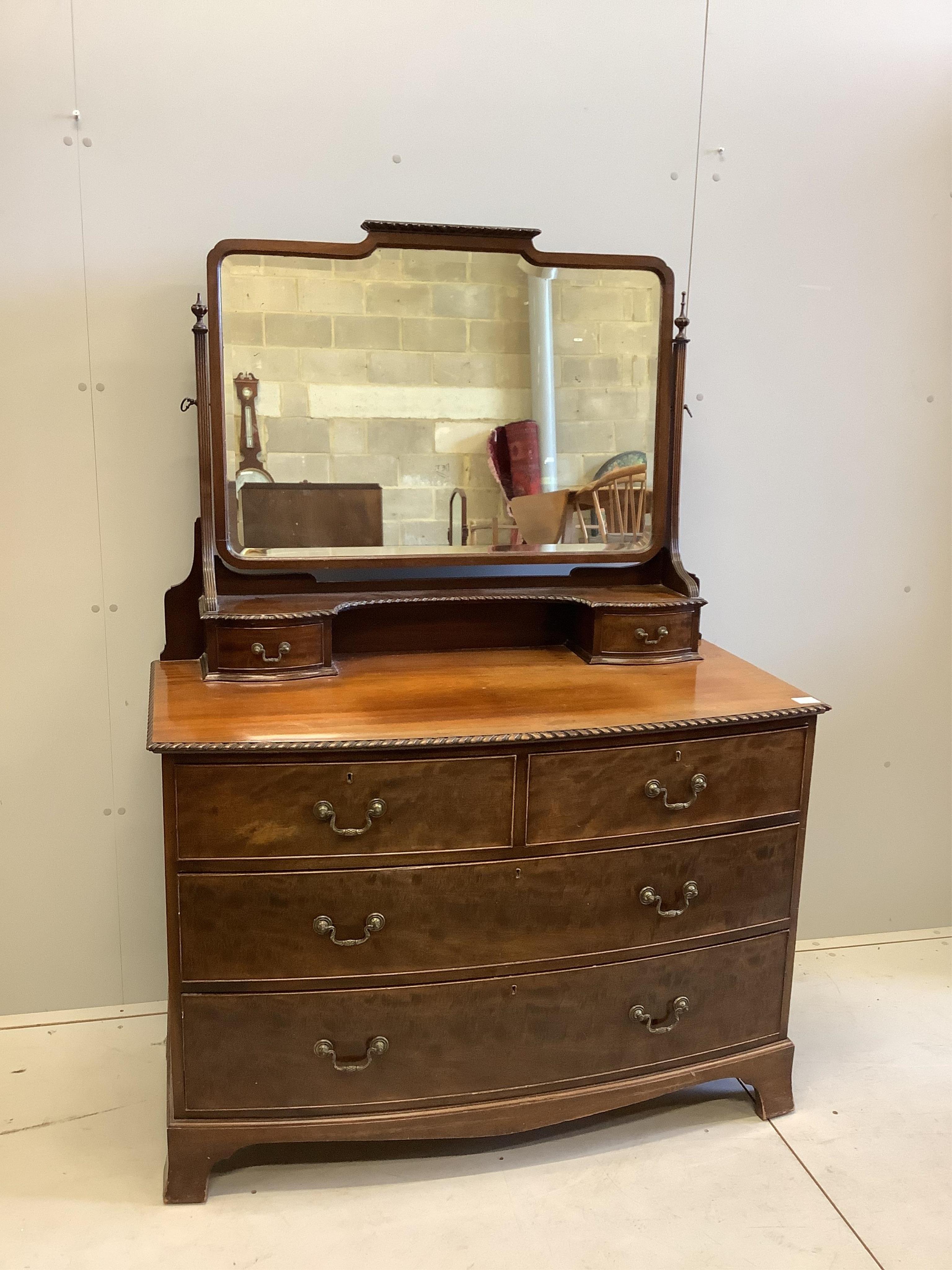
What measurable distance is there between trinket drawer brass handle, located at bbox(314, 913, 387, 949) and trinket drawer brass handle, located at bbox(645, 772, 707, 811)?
0.49 m

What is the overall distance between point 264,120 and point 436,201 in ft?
1.20

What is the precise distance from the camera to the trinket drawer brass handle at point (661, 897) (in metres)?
1.73

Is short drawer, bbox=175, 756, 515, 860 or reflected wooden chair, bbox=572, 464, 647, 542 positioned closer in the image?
short drawer, bbox=175, 756, 515, 860

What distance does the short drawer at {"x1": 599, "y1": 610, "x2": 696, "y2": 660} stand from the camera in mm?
1966

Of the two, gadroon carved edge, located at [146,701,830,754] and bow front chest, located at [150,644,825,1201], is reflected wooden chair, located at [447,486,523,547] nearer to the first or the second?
bow front chest, located at [150,644,825,1201]

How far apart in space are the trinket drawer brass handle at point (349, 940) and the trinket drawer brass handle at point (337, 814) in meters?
0.14

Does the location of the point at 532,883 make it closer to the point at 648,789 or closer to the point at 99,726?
the point at 648,789

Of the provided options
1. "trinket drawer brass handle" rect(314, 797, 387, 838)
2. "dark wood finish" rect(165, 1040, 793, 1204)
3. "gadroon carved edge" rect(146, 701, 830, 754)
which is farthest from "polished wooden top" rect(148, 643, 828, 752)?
"dark wood finish" rect(165, 1040, 793, 1204)

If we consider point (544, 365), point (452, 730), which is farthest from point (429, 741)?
point (544, 365)

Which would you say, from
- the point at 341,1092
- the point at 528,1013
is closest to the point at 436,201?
the point at 528,1013

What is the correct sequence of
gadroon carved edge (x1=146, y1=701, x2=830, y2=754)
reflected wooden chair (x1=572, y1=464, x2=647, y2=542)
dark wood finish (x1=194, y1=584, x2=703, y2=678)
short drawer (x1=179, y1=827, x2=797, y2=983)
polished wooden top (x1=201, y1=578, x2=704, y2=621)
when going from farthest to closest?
reflected wooden chair (x1=572, y1=464, x2=647, y2=542) → dark wood finish (x1=194, y1=584, x2=703, y2=678) → polished wooden top (x1=201, y1=578, x2=704, y2=621) → short drawer (x1=179, y1=827, x2=797, y2=983) → gadroon carved edge (x1=146, y1=701, x2=830, y2=754)

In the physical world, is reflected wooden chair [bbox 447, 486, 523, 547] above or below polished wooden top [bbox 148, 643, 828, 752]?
above

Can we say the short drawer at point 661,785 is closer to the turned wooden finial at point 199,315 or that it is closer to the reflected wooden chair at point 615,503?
the reflected wooden chair at point 615,503

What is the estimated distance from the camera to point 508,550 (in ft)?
6.75
